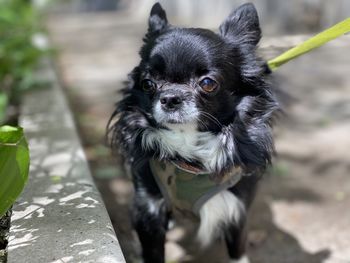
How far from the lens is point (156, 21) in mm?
2697

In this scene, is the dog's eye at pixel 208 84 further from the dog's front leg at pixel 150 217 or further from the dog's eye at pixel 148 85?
the dog's front leg at pixel 150 217

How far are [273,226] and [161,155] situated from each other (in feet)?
4.39

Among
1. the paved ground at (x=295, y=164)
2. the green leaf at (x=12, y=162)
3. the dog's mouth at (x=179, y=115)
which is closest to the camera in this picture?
the green leaf at (x=12, y=162)

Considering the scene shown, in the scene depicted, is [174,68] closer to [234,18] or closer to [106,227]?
[234,18]

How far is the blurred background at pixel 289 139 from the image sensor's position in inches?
129

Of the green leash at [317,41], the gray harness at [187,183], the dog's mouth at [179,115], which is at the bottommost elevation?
the gray harness at [187,183]

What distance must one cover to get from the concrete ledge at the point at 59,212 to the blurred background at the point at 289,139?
503 millimetres

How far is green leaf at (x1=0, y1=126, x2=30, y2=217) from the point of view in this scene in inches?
77.2

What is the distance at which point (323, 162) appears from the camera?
4.39 metres

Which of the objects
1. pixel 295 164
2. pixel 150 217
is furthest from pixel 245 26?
pixel 295 164

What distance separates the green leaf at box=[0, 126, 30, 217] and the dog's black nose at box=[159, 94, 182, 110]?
63cm

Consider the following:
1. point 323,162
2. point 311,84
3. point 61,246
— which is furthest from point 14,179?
point 311,84

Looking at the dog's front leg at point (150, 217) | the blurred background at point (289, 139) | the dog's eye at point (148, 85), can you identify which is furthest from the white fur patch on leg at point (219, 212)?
the dog's eye at point (148, 85)

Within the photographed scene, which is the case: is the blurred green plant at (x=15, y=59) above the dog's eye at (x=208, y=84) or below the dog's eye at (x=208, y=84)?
below
